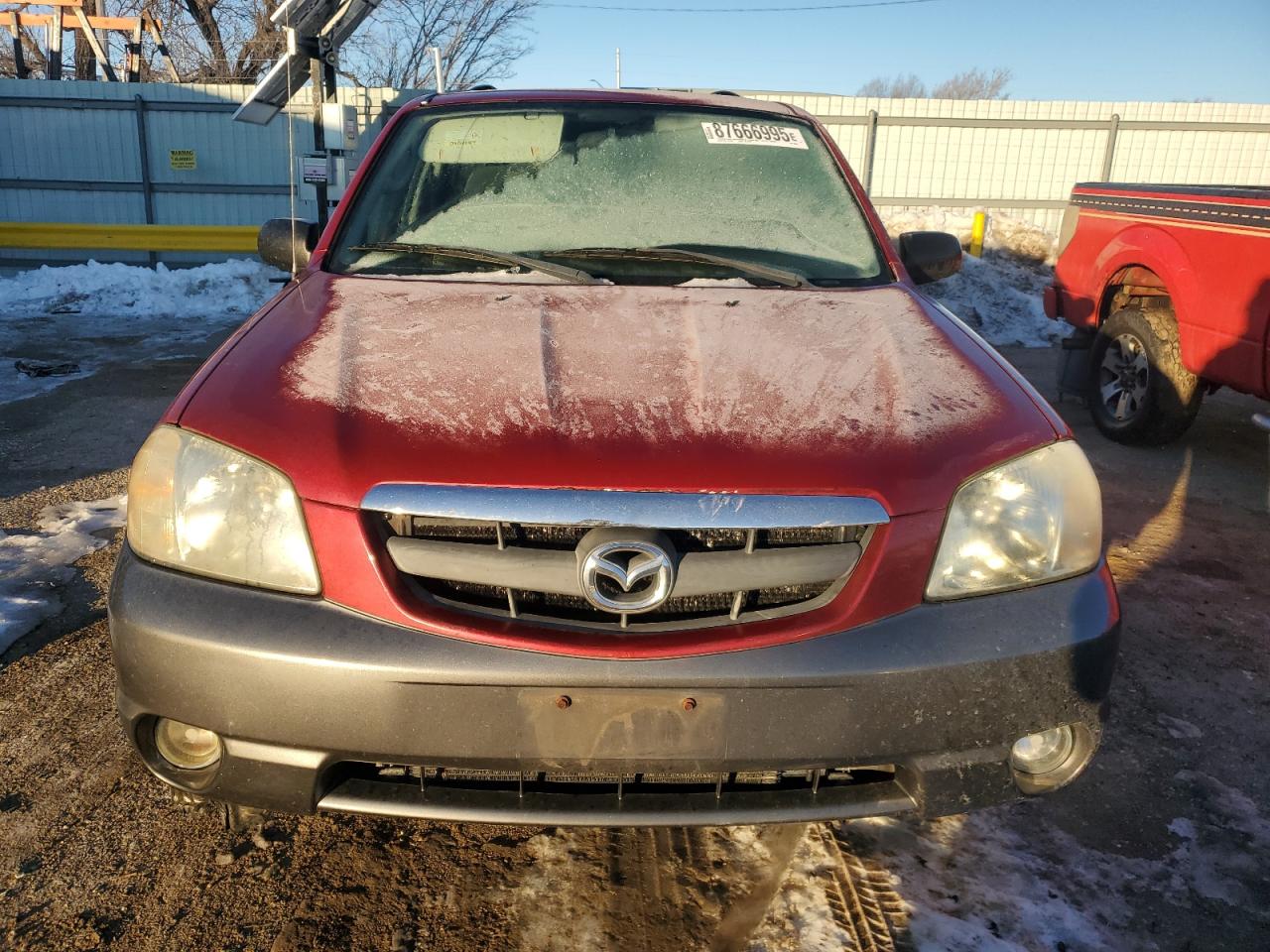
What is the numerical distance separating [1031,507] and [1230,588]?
8.67 ft

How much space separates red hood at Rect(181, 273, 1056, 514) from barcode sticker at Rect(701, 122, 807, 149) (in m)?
0.88

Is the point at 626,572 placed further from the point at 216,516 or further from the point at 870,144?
the point at 870,144

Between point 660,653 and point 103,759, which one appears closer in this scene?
point 660,653

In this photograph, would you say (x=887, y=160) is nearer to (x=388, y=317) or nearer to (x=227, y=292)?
(x=227, y=292)

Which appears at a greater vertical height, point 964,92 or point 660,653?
point 964,92

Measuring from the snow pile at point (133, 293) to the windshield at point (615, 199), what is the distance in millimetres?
8985

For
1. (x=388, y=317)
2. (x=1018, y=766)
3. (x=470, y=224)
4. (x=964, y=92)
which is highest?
(x=964, y=92)

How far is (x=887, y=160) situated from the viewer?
14641 millimetres

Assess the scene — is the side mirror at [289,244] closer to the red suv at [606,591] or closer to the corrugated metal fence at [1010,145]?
the red suv at [606,591]

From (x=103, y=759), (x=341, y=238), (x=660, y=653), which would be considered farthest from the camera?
(x=341, y=238)

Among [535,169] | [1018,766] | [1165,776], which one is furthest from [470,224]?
[1165,776]

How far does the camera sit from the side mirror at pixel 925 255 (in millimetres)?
3086

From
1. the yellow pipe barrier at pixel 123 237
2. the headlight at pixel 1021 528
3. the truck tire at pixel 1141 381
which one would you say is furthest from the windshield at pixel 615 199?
the yellow pipe barrier at pixel 123 237

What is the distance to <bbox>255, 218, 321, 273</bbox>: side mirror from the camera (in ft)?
9.69
